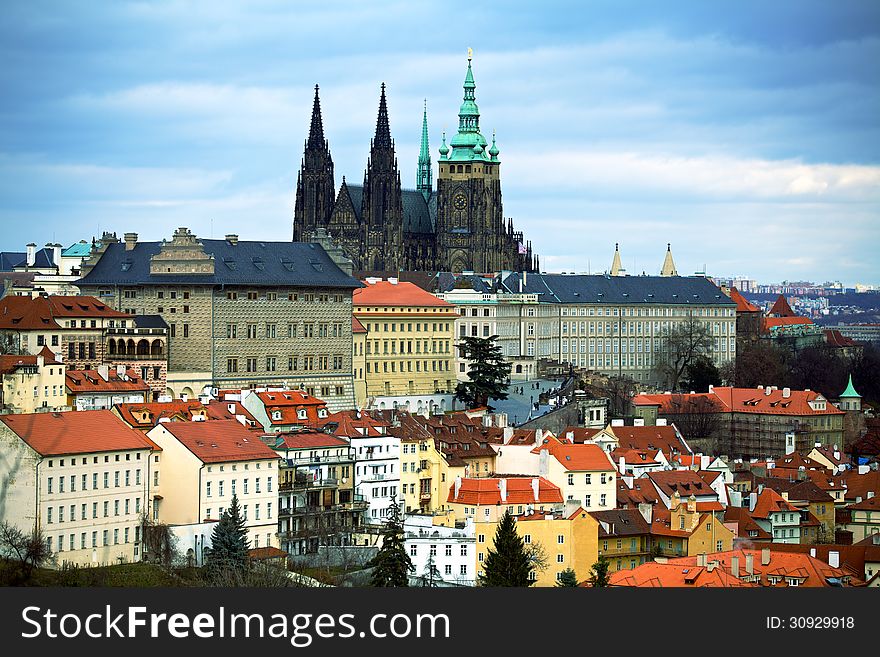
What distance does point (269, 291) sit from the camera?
9131cm

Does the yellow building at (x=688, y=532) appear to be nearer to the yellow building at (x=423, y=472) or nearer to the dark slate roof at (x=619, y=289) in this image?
the yellow building at (x=423, y=472)

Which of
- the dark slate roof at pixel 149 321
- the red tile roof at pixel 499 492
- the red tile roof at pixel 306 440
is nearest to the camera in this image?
the red tile roof at pixel 499 492

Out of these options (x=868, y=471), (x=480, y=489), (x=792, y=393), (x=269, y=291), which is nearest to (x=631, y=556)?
(x=480, y=489)

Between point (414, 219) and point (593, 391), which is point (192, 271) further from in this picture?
point (414, 219)

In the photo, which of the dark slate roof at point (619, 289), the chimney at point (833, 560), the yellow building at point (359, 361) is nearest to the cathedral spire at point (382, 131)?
the dark slate roof at point (619, 289)

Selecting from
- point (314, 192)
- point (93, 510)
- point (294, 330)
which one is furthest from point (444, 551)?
point (314, 192)

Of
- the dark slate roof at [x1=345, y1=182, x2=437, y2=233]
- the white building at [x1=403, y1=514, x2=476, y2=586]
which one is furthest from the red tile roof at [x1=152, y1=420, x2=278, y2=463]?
the dark slate roof at [x1=345, y1=182, x2=437, y2=233]

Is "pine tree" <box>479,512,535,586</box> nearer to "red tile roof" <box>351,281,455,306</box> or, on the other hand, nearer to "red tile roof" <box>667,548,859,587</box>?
"red tile roof" <box>667,548,859,587</box>

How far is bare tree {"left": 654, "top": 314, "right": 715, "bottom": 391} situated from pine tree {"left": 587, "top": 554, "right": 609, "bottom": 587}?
2410 inches

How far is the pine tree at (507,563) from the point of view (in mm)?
61169

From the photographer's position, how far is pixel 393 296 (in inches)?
3989

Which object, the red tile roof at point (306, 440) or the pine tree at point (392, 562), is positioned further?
the red tile roof at point (306, 440)

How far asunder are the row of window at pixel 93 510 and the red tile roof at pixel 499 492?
10.7 metres

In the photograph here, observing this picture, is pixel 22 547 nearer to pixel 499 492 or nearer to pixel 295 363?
pixel 499 492
